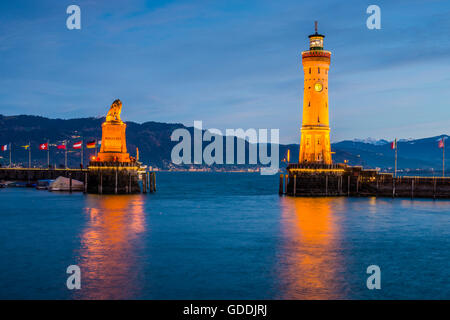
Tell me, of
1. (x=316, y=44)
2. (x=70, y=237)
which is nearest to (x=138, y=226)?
(x=70, y=237)

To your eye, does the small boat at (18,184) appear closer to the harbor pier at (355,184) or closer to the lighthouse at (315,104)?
→ the harbor pier at (355,184)

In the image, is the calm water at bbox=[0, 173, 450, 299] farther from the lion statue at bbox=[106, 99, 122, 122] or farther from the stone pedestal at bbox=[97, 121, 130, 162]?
the lion statue at bbox=[106, 99, 122, 122]

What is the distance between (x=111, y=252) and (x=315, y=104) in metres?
55.6

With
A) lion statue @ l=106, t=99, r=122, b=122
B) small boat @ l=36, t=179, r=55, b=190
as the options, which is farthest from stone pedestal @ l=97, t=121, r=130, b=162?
small boat @ l=36, t=179, r=55, b=190

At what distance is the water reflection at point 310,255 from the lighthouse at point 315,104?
66.6 ft

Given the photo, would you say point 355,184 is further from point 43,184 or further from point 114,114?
point 43,184

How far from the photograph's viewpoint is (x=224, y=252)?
40.9 meters

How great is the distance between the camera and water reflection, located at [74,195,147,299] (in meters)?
29.4

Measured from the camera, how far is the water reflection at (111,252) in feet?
96.5

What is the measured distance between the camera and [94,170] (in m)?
92.1

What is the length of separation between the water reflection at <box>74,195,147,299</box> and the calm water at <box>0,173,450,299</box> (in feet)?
0.30

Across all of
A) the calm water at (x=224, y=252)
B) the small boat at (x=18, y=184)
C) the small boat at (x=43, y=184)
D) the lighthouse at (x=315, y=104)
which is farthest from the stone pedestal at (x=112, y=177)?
the small boat at (x=18, y=184)

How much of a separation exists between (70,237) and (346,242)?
83.9 ft
